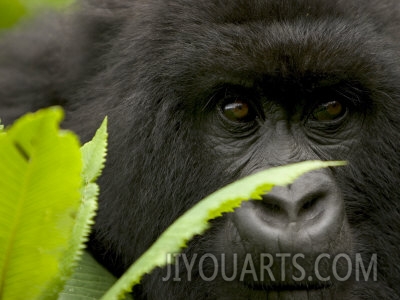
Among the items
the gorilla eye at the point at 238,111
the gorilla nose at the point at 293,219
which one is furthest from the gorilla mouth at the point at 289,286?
the gorilla eye at the point at 238,111

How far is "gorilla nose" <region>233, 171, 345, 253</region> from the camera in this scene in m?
2.87

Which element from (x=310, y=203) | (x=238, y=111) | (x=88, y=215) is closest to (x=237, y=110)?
(x=238, y=111)

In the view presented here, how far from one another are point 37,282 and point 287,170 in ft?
2.18

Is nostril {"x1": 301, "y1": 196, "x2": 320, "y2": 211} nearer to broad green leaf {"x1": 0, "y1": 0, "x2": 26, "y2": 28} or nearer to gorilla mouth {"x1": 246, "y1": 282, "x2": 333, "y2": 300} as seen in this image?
gorilla mouth {"x1": 246, "y1": 282, "x2": 333, "y2": 300}

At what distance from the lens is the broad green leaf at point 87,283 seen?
238cm

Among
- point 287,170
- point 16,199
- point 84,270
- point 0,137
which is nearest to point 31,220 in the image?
point 16,199

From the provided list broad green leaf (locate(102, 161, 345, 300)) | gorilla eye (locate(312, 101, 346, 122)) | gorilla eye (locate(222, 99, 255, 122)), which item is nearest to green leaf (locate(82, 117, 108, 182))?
broad green leaf (locate(102, 161, 345, 300))

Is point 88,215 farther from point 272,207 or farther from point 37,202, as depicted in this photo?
point 272,207

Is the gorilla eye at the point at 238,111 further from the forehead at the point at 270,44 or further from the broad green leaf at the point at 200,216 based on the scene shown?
the broad green leaf at the point at 200,216

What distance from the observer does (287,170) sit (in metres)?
1.57

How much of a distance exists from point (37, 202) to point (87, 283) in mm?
1165

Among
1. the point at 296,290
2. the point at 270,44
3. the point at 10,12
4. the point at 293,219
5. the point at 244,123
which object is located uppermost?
the point at 10,12

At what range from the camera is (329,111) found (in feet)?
11.9

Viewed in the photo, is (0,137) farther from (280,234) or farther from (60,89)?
(60,89)
